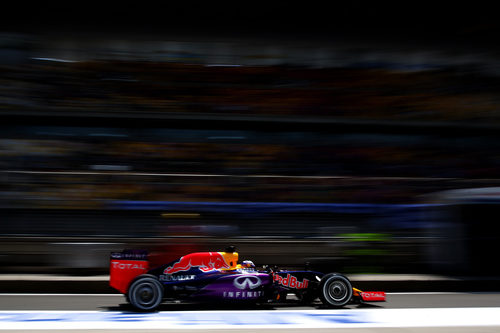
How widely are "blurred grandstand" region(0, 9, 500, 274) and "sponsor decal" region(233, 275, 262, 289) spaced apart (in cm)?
375

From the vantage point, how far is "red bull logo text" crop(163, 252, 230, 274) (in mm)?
6514

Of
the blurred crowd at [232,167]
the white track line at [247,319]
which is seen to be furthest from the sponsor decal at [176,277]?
the blurred crowd at [232,167]

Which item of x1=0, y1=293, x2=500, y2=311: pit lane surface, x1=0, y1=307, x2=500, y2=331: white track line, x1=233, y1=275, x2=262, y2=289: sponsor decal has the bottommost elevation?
x1=0, y1=307, x2=500, y2=331: white track line

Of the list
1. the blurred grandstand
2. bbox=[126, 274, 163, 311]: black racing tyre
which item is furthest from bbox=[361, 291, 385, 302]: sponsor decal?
the blurred grandstand

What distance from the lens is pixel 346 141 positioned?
1371 centimetres

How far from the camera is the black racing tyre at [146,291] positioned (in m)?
6.29

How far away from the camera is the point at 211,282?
6.41m

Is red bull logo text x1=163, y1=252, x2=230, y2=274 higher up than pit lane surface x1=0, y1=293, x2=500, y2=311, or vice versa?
red bull logo text x1=163, y1=252, x2=230, y2=274

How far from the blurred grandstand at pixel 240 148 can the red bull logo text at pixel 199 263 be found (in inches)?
137

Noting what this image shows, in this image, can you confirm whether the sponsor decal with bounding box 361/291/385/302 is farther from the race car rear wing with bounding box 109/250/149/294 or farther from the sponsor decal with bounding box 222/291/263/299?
the race car rear wing with bounding box 109/250/149/294

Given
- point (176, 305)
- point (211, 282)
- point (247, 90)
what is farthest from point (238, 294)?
point (247, 90)

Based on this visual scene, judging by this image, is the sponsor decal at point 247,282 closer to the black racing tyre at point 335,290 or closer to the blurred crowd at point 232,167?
the black racing tyre at point 335,290

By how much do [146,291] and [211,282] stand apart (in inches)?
32.1

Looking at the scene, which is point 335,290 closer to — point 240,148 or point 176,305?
point 176,305
